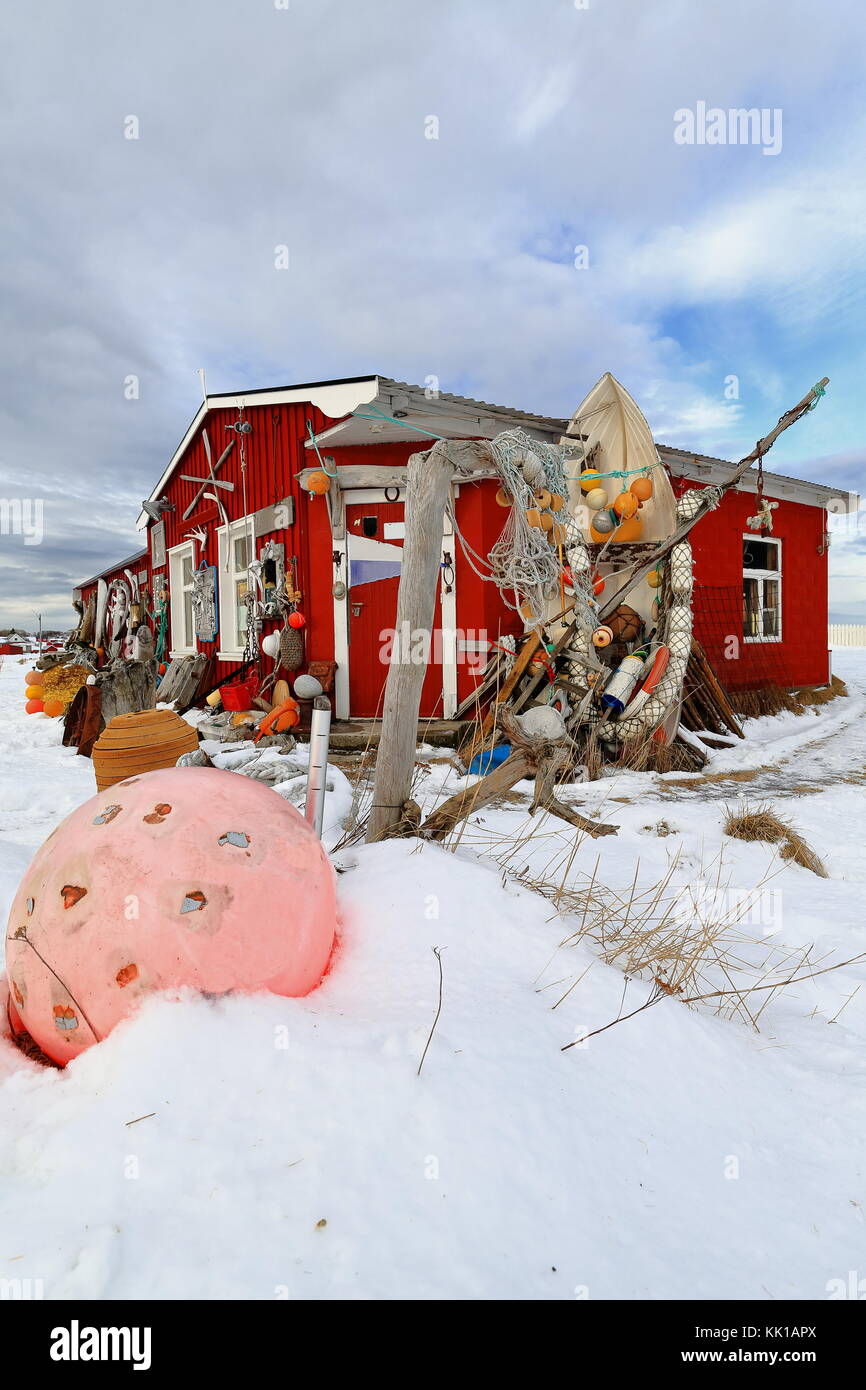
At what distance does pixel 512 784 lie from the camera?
3352mm

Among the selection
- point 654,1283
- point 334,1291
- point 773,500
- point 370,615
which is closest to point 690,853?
point 654,1283

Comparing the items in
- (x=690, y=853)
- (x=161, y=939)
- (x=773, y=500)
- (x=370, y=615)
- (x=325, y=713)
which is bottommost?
(x=690, y=853)

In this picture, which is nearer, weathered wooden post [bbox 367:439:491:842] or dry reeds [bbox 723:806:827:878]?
weathered wooden post [bbox 367:439:491:842]

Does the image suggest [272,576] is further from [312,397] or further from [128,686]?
[128,686]

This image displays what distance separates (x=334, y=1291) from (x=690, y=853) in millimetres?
3390

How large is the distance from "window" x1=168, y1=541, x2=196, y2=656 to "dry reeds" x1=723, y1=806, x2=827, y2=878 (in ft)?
33.4

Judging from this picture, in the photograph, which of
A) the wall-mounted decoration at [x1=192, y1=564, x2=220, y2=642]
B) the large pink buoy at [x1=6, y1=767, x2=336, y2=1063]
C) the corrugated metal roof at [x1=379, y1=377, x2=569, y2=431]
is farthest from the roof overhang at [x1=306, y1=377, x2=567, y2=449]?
the large pink buoy at [x1=6, y1=767, x2=336, y2=1063]

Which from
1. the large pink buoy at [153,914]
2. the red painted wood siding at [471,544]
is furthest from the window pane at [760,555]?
the large pink buoy at [153,914]

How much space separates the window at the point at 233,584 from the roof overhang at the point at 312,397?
166 cm

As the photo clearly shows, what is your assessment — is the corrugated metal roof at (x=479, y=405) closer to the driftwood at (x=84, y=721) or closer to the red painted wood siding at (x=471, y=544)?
the red painted wood siding at (x=471, y=544)

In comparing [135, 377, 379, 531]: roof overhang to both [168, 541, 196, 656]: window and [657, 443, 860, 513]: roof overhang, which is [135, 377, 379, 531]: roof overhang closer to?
[168, 541, 196, 656]: window

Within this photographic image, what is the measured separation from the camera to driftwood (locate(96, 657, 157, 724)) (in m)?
4.99
